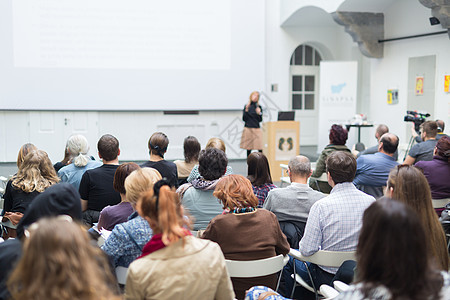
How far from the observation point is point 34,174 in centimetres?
352

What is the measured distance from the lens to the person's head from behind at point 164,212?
1809 millimetres

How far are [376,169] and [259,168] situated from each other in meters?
1.37

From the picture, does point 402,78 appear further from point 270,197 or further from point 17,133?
point 17,133

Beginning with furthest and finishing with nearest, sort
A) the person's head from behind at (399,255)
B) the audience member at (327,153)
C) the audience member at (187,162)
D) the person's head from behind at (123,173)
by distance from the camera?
the audience member at (327,153) < the audience member at (187,162) < the person's head from behind at (123,173) < the person's head from behind at (399,255)

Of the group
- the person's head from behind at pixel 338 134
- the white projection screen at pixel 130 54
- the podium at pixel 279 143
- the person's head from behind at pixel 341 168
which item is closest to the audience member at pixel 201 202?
the person's head from behind at pixel 341 168

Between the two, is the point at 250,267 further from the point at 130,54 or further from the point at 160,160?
the point at 130,54

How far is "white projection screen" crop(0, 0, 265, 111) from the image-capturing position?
8.94m

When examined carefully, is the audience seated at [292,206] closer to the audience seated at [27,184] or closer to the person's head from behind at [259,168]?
the person's head from behind at [259,168]

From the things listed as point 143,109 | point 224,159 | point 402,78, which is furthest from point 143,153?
point 224,159

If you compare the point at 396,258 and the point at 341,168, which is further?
the point at 341,168

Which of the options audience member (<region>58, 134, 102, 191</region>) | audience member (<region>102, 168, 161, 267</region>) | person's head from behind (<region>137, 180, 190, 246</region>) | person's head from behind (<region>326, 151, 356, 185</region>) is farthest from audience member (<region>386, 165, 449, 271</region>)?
audience member (<region>58, 134, 102, 191</region>)

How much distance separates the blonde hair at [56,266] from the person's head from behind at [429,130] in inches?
178

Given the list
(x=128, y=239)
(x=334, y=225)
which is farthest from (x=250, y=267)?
(x=128, y=239)

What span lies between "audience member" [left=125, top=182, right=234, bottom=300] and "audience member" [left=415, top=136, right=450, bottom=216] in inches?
109
